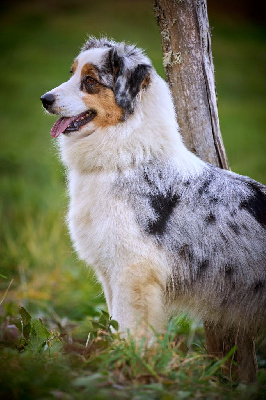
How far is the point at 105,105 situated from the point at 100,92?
116mm

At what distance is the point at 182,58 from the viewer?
4312mm

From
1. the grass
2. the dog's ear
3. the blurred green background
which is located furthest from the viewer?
the blurred green background

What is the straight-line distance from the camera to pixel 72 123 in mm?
3941

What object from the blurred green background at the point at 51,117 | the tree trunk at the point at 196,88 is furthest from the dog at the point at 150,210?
the blurred green background at the point at 51,117

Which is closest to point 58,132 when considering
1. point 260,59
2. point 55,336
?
point 55,336

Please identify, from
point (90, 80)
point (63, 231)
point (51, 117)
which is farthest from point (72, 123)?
point (51, 117)

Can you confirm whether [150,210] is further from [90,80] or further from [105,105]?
[90,80]

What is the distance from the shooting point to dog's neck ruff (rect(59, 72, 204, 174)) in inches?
151

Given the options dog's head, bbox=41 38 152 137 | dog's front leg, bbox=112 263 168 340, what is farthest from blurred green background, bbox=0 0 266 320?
dog's head, bbox=41 38 152 137

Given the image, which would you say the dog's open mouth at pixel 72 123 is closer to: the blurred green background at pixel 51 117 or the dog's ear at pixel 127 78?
the dog's ear at pixel 127 78

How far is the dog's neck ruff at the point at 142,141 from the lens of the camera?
3846 millimetres

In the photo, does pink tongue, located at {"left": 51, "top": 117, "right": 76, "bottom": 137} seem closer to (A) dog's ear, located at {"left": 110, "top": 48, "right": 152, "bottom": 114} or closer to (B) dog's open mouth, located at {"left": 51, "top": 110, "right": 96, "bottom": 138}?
(B) dog's open mouth, located at {"left": 51, "top": 110, "right": 96, "bottom": 138}

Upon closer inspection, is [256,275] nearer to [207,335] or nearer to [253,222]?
[253,222]

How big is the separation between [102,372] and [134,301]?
706 mm
